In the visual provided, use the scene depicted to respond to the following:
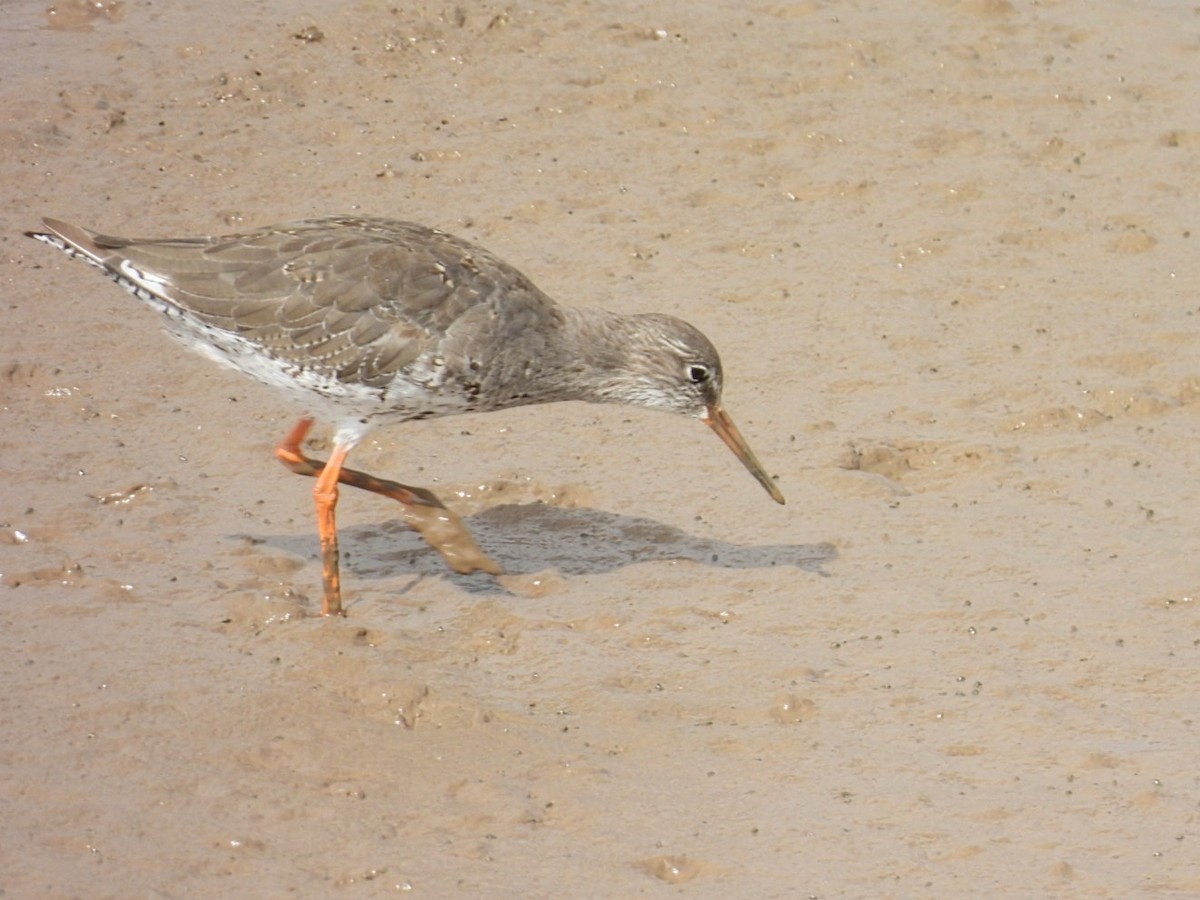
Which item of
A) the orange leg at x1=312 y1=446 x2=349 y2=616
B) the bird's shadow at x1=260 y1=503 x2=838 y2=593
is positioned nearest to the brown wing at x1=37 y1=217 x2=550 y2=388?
the orange leg at x1=312 y1=446 x2=349 y2=616

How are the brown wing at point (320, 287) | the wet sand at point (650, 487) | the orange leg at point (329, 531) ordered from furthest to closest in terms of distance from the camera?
the brown wing at point (320, 287) → the orange leg at point (329, 531) → the wet sand at point (650, 487)

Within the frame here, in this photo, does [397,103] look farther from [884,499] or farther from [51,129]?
[884,499]

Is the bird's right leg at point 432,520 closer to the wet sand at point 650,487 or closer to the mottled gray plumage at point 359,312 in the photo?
the wet sand at point 650,487

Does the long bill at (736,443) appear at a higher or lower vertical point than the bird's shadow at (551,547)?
higher

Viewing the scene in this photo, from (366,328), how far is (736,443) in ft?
6.73

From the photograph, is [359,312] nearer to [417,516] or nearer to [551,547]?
[417,516]

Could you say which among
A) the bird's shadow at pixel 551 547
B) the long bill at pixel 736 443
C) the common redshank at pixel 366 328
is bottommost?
the bird's shadow at pixel 551 547

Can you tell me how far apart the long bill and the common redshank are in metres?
0.30

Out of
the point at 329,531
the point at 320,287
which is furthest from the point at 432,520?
the point at 320,287

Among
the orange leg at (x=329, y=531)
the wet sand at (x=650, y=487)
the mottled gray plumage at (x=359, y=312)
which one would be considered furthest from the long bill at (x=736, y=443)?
the orange leg at (x=329, y=531)

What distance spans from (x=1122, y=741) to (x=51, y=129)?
8.31 meters

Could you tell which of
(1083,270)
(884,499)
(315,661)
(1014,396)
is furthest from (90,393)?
(1083,270)

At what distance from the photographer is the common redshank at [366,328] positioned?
8.50 m

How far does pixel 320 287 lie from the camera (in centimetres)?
859
